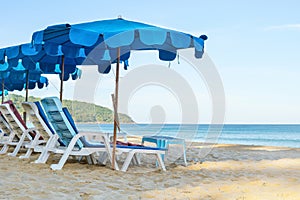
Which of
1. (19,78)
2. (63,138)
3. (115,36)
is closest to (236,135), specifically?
(19,78)

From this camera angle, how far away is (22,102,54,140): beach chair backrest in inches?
185

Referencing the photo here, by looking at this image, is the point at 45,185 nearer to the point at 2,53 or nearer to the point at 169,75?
the point at 2,53

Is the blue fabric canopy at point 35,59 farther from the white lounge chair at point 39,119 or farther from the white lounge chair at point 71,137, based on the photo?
the white lounge chair at point 71,137

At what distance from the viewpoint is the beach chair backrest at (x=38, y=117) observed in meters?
4.69

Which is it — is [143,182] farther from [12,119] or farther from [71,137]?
[12,119]

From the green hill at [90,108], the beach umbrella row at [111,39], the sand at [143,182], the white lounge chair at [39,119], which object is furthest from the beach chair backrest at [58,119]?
the green hill at [90,108]

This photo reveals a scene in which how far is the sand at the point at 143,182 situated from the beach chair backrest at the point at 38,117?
0.46 metres

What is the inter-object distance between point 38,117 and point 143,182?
5.66 ft

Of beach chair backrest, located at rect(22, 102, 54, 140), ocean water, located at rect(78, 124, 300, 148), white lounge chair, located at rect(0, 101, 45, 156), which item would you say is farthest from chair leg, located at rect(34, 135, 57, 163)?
ocean water, located at rect(78, 124, 300, 148)

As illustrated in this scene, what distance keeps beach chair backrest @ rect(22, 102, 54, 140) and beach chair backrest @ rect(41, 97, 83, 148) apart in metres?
0.19

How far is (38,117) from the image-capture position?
184 inches

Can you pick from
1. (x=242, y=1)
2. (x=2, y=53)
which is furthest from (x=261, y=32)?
(x=2, y=53)

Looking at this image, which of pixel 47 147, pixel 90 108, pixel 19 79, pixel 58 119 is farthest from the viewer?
pixel 90 108

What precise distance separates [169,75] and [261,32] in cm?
2072
